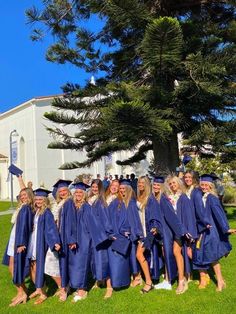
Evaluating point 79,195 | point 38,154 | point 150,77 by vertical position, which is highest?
point 38,154

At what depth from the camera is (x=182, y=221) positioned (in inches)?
240

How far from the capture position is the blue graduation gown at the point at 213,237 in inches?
231

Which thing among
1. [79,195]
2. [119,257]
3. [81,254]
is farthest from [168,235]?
[79,195]

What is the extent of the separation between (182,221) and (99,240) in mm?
1111

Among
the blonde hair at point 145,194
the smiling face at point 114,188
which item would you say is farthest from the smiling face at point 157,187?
the smiling face at point 114,188

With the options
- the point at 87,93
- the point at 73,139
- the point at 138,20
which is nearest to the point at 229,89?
the point at 138,20

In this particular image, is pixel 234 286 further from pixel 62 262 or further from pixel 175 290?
pixel 62 262

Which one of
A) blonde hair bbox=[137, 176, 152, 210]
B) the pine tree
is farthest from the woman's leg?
the pine tree

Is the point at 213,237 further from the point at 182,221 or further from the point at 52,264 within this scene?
the point at 52,264

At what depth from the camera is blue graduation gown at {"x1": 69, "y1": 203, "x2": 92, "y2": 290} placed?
5.95 meters

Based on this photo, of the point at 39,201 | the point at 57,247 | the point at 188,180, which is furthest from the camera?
the point at 188,180

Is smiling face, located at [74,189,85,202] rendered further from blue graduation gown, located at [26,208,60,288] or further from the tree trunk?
the tree trunk

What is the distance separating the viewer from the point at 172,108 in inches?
404

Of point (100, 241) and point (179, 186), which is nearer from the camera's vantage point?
point (100, 241)
